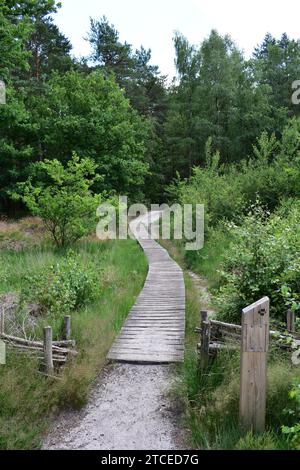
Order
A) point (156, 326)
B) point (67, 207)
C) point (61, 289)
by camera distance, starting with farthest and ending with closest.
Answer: point (67, 207) < point (61, 289) < point (156, 326)

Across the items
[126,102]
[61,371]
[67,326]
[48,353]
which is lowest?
[61,371]

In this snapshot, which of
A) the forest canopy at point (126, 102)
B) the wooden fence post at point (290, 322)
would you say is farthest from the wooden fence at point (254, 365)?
the forest canopy at point (126, 102)

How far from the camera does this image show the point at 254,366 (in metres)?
3.31

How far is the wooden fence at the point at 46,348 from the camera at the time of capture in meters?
4.46

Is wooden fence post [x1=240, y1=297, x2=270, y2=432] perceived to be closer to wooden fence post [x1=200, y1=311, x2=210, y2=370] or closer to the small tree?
wooden fence post [x1=200, y1=311, x2=210, y2=370]

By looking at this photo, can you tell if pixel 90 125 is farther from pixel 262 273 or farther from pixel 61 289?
pixel 262 273

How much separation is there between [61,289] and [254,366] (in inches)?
159

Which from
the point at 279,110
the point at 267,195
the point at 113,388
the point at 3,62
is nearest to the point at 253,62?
the point at 279,110

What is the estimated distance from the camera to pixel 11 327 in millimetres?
5211

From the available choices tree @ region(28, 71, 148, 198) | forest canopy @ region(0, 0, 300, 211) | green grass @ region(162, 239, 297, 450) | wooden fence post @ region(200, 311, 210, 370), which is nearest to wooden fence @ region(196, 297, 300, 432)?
green grass @ region(162, 239, 297, 450)

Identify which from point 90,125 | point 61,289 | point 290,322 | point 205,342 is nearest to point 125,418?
point 205,342

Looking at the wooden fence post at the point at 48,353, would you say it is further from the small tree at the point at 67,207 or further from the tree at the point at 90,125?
the tree at the point at 90,125

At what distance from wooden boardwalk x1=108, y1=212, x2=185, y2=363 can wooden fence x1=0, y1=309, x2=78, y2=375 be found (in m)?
0.69

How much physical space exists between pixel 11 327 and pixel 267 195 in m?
11.0
